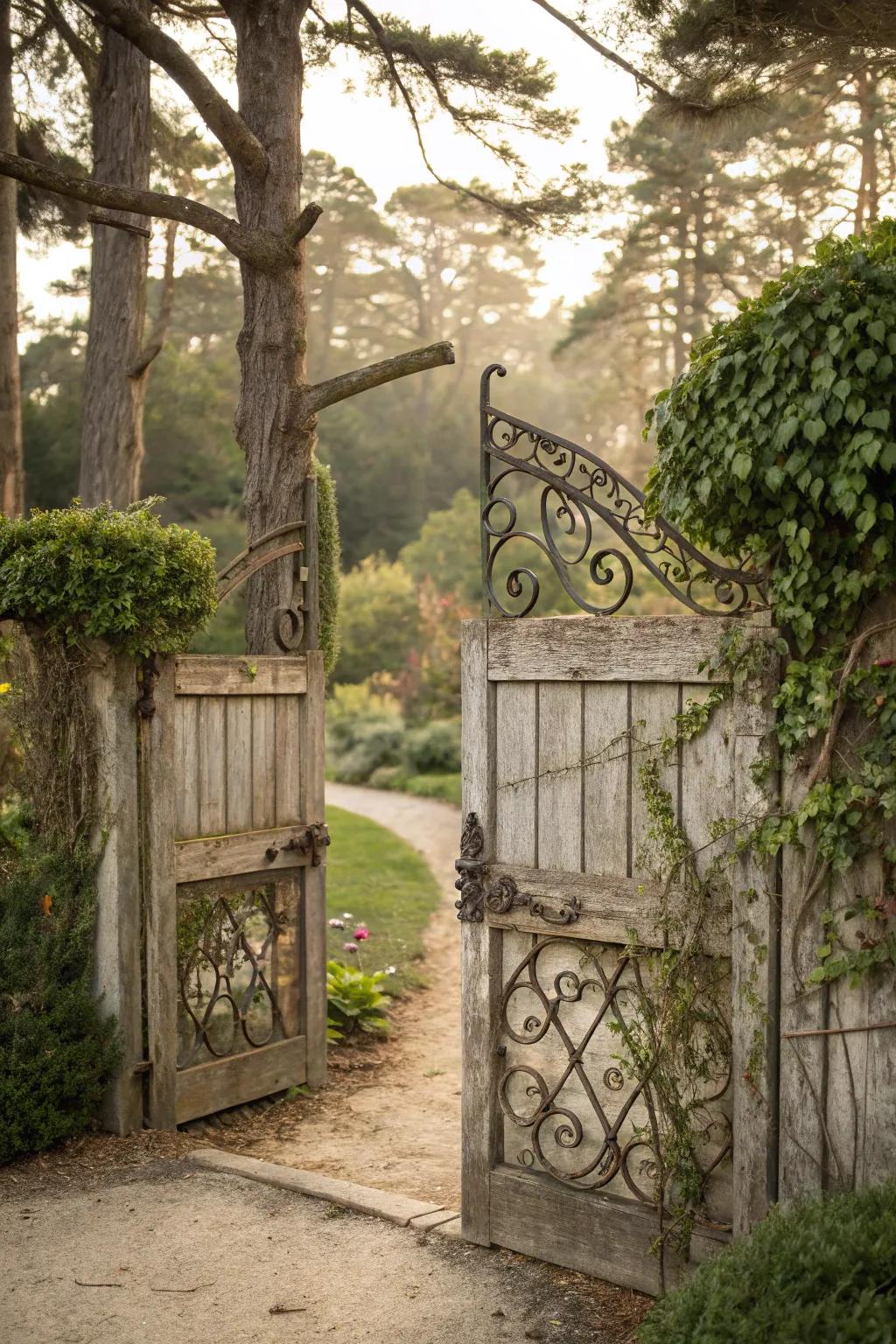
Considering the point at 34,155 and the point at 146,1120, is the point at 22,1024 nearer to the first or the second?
the point at 146,1120

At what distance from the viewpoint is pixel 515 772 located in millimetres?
4102

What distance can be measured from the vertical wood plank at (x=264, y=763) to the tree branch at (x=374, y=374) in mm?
1481

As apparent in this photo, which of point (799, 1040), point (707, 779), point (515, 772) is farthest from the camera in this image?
point (515, 772)

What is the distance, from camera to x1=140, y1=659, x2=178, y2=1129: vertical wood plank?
5246 mm

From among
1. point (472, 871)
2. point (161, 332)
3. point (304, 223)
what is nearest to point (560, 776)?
point (472, 871)

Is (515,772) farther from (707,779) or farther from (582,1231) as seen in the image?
(582,1231)

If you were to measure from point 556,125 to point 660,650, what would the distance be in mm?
4793

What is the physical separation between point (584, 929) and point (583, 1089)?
55 cm

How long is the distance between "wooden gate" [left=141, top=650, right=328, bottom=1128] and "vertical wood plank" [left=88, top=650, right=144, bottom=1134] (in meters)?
0.07

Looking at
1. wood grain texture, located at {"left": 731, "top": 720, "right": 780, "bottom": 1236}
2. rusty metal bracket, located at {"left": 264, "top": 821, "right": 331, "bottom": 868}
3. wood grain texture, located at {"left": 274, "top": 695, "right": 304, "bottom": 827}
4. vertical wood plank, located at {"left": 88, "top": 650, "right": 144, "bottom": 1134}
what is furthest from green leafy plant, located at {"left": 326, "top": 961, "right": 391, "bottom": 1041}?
wood grain texture, located at {"left": 731, "top": 720, "right": 780, "bottom": 1236}

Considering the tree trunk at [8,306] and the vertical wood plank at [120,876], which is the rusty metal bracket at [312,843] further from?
the tree trunk at [8,306]

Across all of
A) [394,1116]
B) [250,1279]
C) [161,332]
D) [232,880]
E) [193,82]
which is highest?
[193,82]

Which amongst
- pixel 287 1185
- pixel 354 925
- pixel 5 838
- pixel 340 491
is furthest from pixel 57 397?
pixel 287 1185

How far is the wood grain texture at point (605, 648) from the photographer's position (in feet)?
11.8
